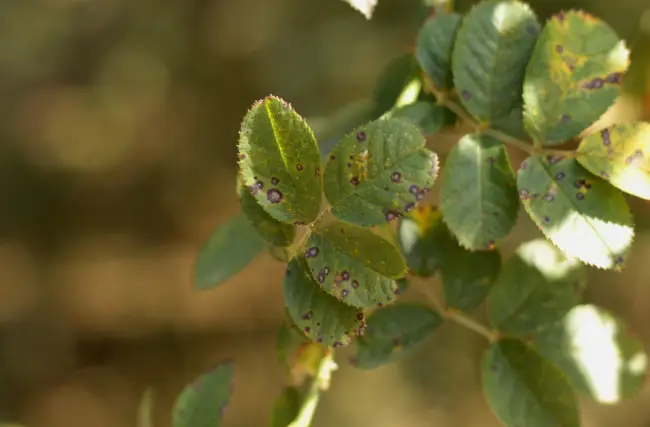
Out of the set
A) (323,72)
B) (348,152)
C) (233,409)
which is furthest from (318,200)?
(233,409)

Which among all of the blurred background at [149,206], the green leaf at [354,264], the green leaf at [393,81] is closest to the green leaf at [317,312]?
the green leaf at [354,264]

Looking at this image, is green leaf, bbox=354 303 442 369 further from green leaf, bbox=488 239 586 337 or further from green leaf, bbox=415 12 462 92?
green leaf, bbox=415 12 462 92

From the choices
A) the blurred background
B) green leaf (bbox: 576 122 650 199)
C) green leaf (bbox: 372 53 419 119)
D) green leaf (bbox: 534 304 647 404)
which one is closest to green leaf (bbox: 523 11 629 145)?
green leaf (bbox: 576 122 650 199)

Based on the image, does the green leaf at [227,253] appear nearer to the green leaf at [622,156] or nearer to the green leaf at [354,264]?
the green leaf at [354,264]

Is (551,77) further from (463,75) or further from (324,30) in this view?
(324,30)

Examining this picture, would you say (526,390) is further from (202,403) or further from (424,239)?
(202,403)

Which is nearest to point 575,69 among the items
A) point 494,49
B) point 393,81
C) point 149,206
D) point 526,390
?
point 494,49
